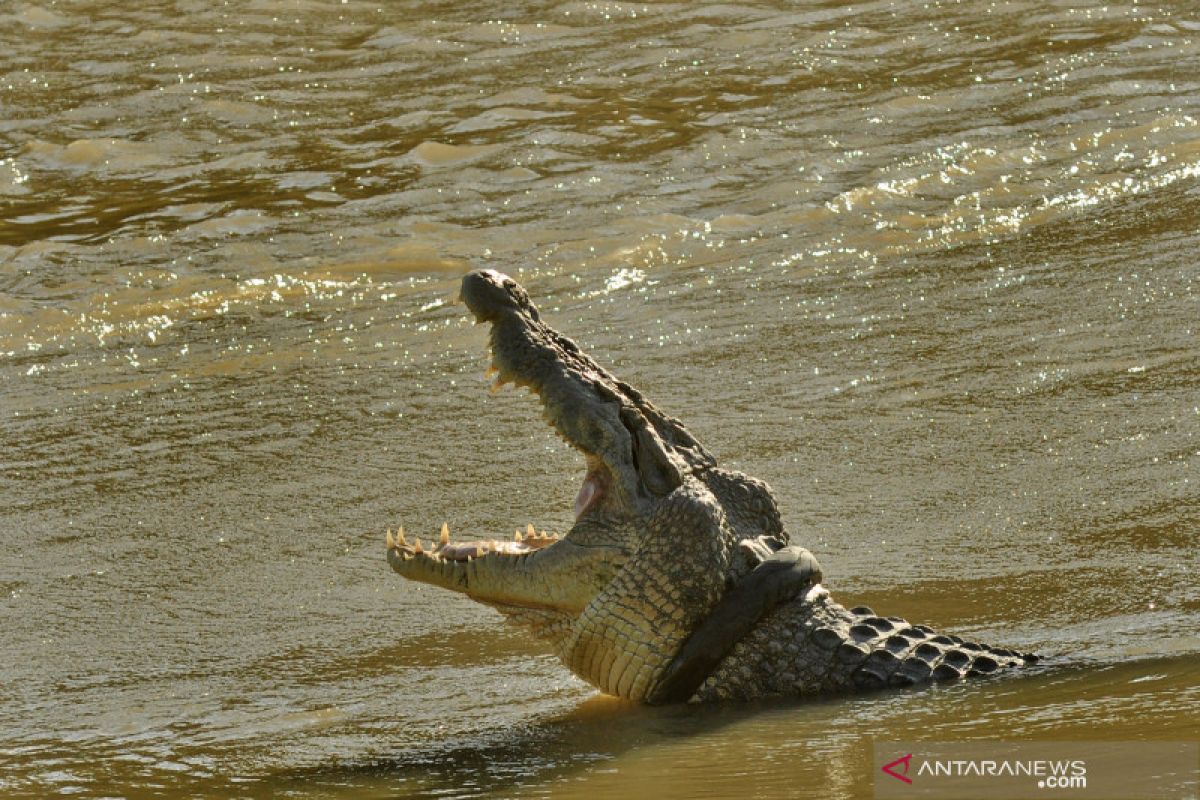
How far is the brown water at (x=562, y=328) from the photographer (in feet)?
14.0

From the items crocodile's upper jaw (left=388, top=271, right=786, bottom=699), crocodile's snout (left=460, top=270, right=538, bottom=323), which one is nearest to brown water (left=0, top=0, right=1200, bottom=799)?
crocodile's upper jaw (left=388, top=271, right=786, bottom=699)

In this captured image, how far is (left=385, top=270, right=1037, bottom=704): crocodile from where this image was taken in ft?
13.9

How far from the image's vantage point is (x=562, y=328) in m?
7.93

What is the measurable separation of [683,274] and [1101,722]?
5100mm

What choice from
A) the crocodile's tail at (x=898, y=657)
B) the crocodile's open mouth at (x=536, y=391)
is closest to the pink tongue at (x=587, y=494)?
the crocodile's open mouth at (x=536, y=391)

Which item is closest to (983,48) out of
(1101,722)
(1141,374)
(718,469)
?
(1141,374)

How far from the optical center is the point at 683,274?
28.1 ft

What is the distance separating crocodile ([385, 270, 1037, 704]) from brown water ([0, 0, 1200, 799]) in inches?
5.5

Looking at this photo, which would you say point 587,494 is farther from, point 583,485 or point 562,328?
point 562,328

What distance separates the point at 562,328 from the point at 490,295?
3.51 metres

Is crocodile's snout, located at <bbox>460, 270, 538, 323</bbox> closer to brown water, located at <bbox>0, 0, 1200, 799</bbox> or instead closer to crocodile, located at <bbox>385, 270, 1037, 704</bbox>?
crocodile, located at <bbox>385, 270, 1037, 704</bbox>

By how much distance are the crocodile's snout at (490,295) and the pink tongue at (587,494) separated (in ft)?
1.58

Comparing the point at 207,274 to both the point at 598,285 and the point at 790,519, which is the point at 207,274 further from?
the point at 790,519

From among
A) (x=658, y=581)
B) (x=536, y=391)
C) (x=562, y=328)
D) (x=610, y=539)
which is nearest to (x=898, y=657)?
(x=658, y=581)
